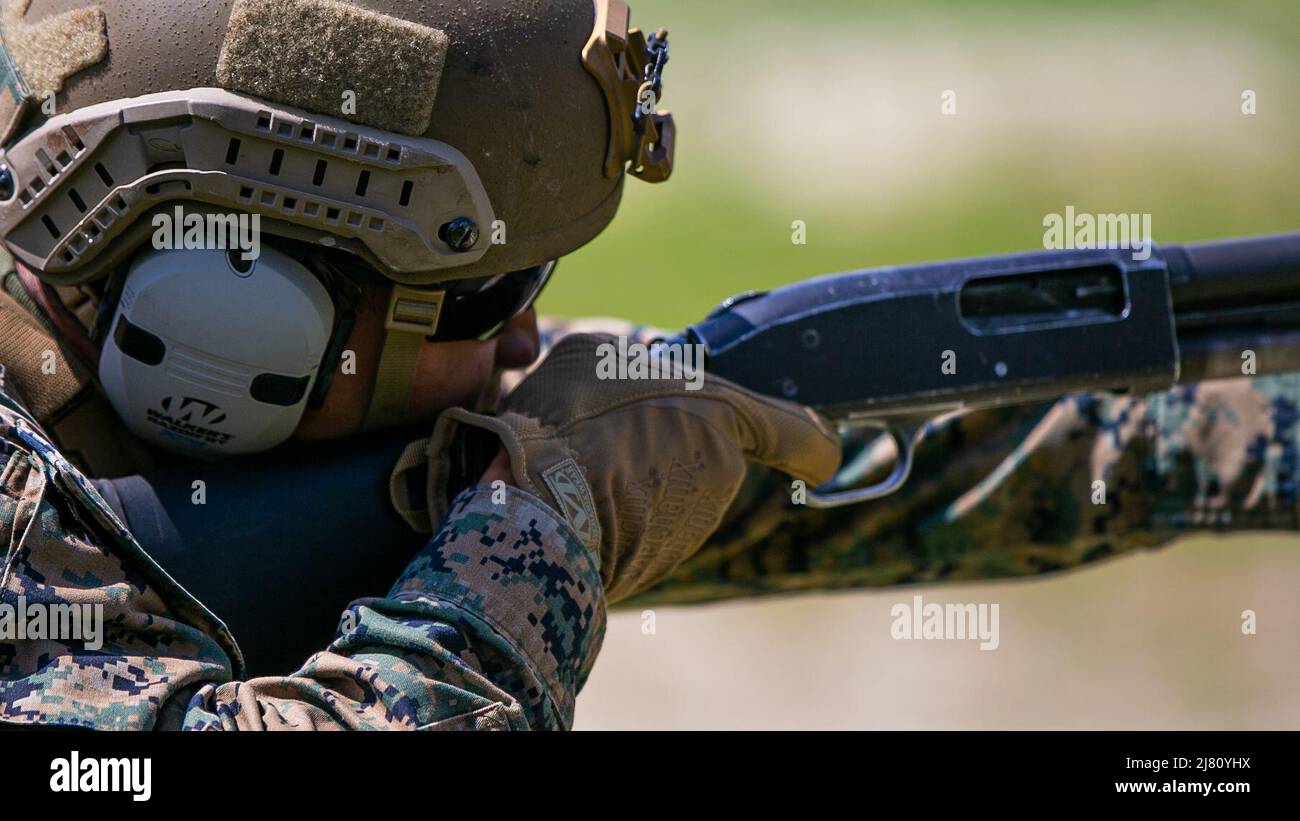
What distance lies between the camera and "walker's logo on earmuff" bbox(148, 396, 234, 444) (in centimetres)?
Answer: 208

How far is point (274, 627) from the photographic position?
2137 mm

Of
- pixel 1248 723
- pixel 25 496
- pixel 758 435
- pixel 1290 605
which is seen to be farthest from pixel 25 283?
pixel 1290 605

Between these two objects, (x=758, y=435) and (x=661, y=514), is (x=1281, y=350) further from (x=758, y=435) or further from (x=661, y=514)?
(x=661, y=514)

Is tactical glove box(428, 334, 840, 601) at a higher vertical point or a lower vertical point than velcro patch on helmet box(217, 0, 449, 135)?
lower

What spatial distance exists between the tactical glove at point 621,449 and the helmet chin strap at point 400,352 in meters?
0.08

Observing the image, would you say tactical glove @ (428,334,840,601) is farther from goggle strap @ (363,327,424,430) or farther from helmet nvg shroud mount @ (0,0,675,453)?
helmet nvg shroud mount @ (0,0,675,453)

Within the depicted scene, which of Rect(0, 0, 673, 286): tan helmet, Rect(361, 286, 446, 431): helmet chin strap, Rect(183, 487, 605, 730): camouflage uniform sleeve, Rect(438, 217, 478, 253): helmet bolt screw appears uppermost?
Rect(0, 0, 673, 286): tan helmet

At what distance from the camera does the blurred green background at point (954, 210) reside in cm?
566

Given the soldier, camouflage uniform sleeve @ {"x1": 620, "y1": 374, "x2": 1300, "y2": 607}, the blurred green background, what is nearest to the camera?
the soldier

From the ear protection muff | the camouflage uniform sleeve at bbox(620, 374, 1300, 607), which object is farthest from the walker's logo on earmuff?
the camouflage uniform sleeve at bbox(620, 374, 1300, 607)

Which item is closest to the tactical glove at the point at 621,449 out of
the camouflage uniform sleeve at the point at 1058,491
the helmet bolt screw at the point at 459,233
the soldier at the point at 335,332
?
the soldier at the point at 335,332

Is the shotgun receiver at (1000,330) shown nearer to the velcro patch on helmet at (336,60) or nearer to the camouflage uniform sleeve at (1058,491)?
the camouflage uniform sleeve at (1058,491)

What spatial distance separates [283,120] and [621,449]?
701 mm

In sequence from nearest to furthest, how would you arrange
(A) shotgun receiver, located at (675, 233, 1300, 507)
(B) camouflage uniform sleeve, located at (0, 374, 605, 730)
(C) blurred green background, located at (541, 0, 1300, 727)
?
(B) camouflage uniform sleeve, located at (0, 374, 605, 730)
(A) shotgun receiver, located at (675, 233, 1300, 507)
(C) blurred green background, located at (541, 0, 1300, 727)
